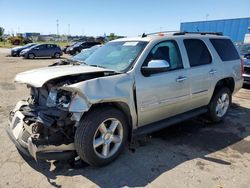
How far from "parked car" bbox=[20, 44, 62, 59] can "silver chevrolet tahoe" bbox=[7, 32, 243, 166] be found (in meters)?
22.2

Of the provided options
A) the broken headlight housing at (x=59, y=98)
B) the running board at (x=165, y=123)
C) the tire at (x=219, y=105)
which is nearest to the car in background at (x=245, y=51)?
the tire at (x=219, y=105)

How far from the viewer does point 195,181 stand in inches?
133

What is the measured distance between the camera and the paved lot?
335cm

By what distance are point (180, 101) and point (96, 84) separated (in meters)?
1.83

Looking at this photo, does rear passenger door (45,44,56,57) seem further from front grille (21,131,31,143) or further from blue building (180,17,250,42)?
front grille (21,131,31,143)

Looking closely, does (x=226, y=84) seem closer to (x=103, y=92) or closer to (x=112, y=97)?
(x=112, y=97)

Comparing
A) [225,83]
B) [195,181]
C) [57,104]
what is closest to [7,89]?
[57,104]

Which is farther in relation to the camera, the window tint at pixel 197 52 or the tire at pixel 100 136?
the window tint at pixel 197 52

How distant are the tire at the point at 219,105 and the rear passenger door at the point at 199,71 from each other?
0.71 feet

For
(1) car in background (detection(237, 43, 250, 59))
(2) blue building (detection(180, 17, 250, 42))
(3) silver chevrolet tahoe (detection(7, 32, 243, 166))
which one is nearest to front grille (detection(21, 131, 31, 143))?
(3) silver chevrolet tahoe (detection(7, 32, 243, 166))

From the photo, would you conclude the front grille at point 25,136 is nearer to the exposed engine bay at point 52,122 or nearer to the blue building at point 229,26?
the exposed engine bay at point 52,122

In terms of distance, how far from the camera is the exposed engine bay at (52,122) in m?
3.28

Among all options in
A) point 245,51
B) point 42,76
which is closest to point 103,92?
point 42,76

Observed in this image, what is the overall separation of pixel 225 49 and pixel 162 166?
10.7 ft
